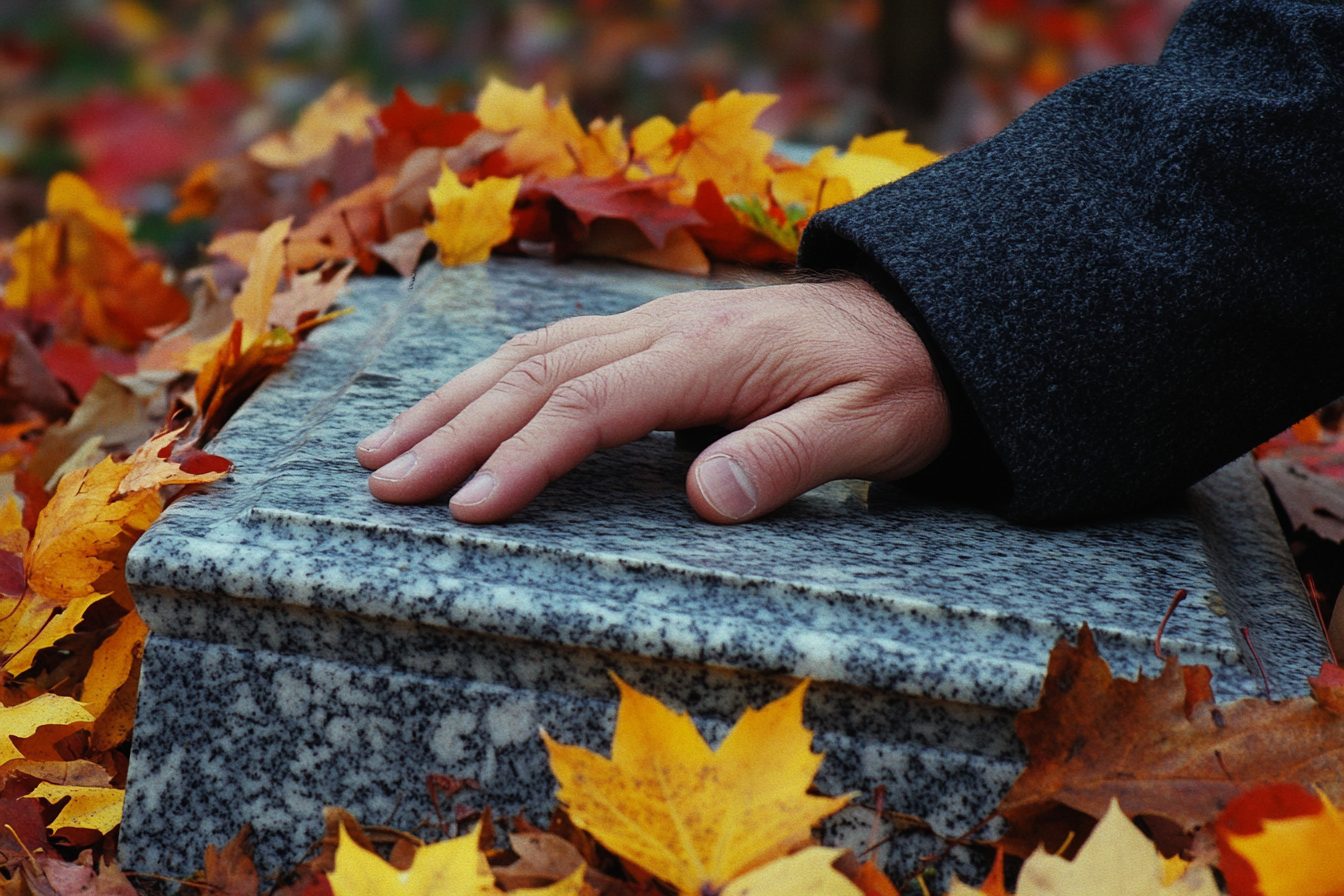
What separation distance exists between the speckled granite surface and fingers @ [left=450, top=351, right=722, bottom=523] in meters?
0.03

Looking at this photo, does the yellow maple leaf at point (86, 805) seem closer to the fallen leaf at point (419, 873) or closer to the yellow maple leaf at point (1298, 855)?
the fallen leaf at point (419, 873)

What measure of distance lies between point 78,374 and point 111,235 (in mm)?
524

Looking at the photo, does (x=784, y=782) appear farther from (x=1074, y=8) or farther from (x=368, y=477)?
(x=1074, y=8)

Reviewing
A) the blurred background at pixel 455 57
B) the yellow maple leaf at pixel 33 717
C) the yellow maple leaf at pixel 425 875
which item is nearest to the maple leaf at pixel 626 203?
the yellow maple leaf at pixel 33 717

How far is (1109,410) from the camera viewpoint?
1245mm

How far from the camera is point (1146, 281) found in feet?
3.98

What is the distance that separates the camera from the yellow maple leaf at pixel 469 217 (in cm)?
197

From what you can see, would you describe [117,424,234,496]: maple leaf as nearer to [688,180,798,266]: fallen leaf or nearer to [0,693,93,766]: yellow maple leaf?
[0,693,93,766]: yellow maple leaf

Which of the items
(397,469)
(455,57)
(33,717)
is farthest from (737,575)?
(455,57)

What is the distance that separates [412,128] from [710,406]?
55.4 inches

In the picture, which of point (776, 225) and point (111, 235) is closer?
point (776, 225)

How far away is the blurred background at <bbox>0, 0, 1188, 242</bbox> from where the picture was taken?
6.86 m

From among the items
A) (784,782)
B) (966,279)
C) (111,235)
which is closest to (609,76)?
(111,235)

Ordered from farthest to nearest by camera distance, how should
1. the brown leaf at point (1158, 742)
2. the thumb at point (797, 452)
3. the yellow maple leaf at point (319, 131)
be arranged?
the yellow maple leaf at point (319, 131) < the thumb at point (797, 452) < the brown leaf at point (1158, 742)
